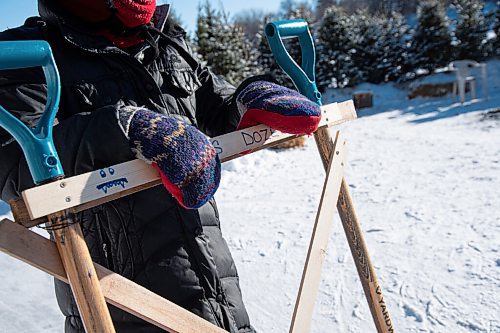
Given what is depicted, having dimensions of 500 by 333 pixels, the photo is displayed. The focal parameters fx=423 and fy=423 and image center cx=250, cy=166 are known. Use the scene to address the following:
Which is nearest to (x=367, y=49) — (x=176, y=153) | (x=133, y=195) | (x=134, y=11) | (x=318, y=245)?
(x=318, y=245)

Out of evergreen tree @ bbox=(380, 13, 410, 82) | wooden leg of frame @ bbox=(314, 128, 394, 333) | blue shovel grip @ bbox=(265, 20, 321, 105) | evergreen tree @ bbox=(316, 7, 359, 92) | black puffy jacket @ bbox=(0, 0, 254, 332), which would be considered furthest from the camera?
evergreen tree @ bbox=(380, 13, 410, 82)

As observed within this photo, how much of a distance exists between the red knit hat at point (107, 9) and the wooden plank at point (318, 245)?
0.72 m

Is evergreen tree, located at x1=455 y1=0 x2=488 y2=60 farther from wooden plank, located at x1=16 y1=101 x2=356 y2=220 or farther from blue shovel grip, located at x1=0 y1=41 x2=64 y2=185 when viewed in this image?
blue shovel grip, located at x1=0 y1=41 x2=64 y2=185

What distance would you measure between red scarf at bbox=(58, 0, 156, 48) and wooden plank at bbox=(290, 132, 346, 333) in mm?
706

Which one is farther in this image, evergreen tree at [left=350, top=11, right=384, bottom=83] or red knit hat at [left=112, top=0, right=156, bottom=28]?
evergreen tree at [left=350, top=11, right=384, bottom=83]

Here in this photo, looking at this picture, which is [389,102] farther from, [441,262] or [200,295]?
[200,295]

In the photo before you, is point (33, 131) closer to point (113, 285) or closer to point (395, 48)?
point (113, 285)

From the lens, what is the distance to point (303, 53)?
1408 mm

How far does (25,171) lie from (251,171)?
15.7ft

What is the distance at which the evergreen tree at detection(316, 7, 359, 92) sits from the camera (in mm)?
14703

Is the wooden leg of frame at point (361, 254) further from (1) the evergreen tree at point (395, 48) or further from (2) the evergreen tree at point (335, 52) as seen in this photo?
(1) the evergreen tree at point (395, 48)

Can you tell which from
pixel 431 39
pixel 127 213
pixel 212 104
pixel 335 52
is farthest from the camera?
pixel 335 52

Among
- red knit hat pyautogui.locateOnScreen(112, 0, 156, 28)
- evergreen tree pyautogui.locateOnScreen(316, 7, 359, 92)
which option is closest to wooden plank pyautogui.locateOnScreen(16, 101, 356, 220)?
red knit hat pyautogui.locateOnScreen(112, 0, 156, 28)

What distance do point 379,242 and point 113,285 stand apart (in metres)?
2.72
